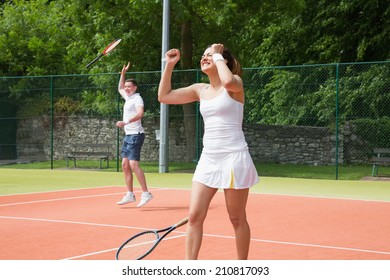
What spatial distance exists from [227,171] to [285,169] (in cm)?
1545

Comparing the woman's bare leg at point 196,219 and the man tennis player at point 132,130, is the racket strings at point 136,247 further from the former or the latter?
the man tennis player at point 132,130

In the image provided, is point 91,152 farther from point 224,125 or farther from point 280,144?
point 224,125

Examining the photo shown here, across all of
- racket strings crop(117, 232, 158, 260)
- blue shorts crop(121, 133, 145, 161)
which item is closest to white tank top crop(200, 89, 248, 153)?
racket strings crop(117, 232, 158, 260)

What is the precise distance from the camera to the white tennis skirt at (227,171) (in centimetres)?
563

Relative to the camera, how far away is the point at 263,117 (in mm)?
21344

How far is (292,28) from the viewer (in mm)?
27000

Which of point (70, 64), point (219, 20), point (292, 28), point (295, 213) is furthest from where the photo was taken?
point (70, 64)

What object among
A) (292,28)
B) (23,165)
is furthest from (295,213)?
(292,28)

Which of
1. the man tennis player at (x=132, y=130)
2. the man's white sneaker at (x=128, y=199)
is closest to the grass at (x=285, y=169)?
the man's white sneaker at (x=128, y=199)

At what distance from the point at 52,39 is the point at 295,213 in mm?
21082

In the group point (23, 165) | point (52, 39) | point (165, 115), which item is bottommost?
point (23, 165)

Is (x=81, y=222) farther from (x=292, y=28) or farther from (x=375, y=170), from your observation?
(x=292, y=28)

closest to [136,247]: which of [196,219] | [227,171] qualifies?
[196,219]

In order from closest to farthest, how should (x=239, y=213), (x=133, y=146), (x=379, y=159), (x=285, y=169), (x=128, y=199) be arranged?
(x=239, y=213) → (x=133, y=146) → (x=128, y=199) → (x=379, y=159) → (x=285, y=169)
